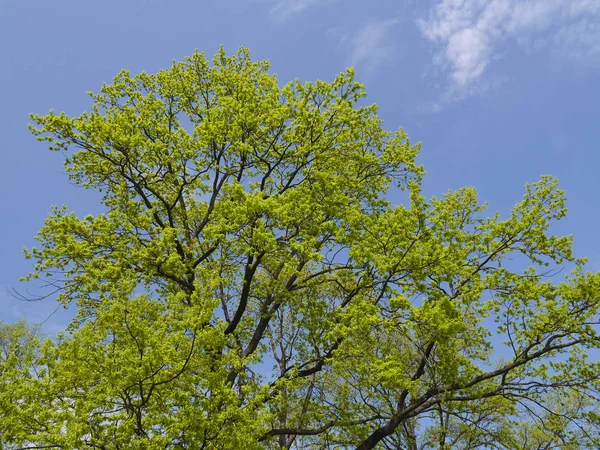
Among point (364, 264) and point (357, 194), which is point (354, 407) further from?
point (357, 194)

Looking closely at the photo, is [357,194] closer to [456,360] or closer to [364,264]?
[364,264]

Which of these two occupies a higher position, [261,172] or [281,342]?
[261,172]

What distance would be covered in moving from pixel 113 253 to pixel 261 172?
578 centimetres

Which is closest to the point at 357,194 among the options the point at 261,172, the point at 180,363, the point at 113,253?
the point at 261,172

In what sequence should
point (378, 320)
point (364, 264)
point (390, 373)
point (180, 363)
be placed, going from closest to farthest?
point (180, 363) → point (390, 373) → point (378, 320) → point (364, 264)

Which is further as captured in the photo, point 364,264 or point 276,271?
point 276,271

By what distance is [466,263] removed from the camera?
1524 centimetres

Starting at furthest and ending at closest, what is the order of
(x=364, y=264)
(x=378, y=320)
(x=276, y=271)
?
(x=276, y=271)
(x=364, y=264)
(x=378, y=320)

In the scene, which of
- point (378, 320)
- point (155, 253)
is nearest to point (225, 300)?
point (155, 253)

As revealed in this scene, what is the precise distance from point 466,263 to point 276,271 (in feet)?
21.1

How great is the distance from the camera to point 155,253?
14516mm

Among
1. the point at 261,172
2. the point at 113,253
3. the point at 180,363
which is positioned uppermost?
the point at 261,172

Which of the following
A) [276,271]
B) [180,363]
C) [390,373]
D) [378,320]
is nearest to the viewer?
[180,363]

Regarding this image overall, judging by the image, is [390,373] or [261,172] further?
[261,172]
